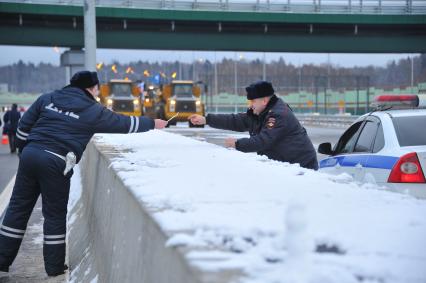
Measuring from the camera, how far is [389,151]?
660 centimetres

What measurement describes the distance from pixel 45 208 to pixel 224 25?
35859 mm

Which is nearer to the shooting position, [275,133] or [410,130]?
[410,130]

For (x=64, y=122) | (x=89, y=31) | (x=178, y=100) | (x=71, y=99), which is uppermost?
(x=89, y=31)

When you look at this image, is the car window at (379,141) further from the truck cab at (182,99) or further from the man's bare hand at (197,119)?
the truck cab at (182,99)

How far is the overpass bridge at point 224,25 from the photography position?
3834 centimetres

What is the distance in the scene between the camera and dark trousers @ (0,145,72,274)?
19.1 ft

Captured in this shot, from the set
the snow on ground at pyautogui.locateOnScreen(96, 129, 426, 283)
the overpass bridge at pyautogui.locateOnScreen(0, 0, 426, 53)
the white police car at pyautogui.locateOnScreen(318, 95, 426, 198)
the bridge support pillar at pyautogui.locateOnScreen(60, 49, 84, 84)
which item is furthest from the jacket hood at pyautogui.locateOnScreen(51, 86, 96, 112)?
the overpass bridge at pyautogui.locateOnScreen(0, 0, 426, 53)

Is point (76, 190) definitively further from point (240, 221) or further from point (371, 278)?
point (371, 278)

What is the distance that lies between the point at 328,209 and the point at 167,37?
38.1 meters

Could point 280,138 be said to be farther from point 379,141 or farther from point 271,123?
point 379,141

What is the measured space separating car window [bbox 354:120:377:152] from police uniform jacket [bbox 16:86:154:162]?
9.47 feet

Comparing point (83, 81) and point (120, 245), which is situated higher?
point (83, 81)

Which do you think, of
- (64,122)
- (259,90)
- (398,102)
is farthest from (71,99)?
(398,102)

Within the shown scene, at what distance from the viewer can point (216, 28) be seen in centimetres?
4081
